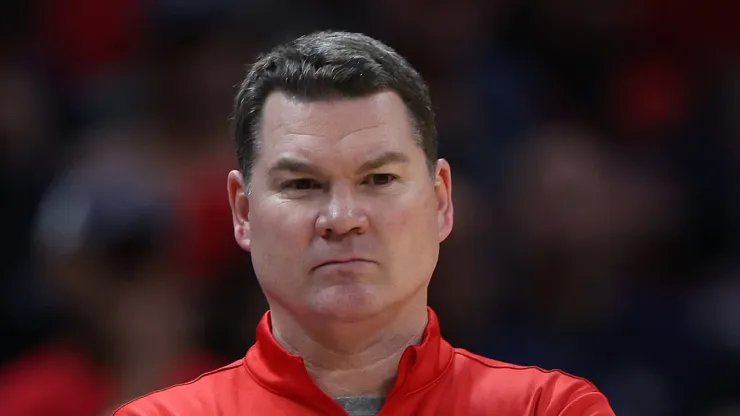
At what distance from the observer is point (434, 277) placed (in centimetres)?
515

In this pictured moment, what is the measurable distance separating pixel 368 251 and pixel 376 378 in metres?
0.33

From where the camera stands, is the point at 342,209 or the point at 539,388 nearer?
the point at 342,209

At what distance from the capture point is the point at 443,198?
10.2 ft

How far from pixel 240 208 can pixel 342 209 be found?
1.40 ft

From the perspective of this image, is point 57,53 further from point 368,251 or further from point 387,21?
point 368,251

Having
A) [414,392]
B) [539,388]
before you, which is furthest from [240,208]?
[539,388]

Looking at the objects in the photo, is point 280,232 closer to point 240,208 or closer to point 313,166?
point 313,166

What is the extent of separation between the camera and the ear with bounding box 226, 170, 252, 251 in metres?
3.08

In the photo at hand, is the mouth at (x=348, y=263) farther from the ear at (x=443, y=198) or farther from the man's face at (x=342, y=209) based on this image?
the ear at (x=443, y=198)

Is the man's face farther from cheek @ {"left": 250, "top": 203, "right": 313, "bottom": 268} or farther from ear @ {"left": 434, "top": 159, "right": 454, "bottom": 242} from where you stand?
ear @ {"left": 434, "top": 159, "right": 454, "bottom": 242}

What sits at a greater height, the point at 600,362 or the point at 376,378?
the point at 376,378

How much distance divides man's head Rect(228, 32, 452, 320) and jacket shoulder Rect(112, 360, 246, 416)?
227 millimetres

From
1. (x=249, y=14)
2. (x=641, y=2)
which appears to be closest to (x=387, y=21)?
(x=249, y=14)

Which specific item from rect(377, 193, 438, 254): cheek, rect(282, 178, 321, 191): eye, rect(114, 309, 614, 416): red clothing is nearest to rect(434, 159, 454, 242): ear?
rect(377, 193, 438, 254): cheek
